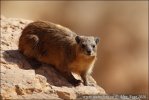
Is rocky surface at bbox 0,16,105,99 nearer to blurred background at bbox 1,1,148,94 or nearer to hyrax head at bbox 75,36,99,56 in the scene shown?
hyrax head at bbox 75,36,99,56

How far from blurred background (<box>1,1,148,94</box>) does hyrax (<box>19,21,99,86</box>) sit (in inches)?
510

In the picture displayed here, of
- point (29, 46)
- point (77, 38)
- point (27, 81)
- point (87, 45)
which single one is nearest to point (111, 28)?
point (29, 46)

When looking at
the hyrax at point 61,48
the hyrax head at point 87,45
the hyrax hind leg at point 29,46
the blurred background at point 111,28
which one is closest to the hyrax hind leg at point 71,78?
the hyrax at point 61,48

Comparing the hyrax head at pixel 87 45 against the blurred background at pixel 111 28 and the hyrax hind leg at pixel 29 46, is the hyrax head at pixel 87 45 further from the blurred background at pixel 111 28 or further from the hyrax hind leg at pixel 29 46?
the blurred background at pixel 111 28

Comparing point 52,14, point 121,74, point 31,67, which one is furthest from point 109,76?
point 31,67

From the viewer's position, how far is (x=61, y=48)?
1272cm

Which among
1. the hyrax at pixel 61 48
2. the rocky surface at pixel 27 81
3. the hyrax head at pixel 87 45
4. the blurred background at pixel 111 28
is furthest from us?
the blurred background at pixel 111 28

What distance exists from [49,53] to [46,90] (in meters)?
1.78

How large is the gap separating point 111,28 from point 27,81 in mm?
19041

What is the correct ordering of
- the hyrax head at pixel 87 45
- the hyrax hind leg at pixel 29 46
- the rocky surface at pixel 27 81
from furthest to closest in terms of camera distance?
the hyrax hind leg at pixel 29 46 < the hyrax head at pixel 87 45 < the rocky surface at pixel 27 81

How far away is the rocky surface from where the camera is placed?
1077 cm

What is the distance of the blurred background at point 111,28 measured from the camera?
90.4 feet

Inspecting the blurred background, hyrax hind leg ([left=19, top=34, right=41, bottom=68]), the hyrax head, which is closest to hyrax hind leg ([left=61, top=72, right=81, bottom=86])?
the hyrax head

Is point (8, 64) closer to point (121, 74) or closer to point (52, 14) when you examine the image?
point (121, 74)
